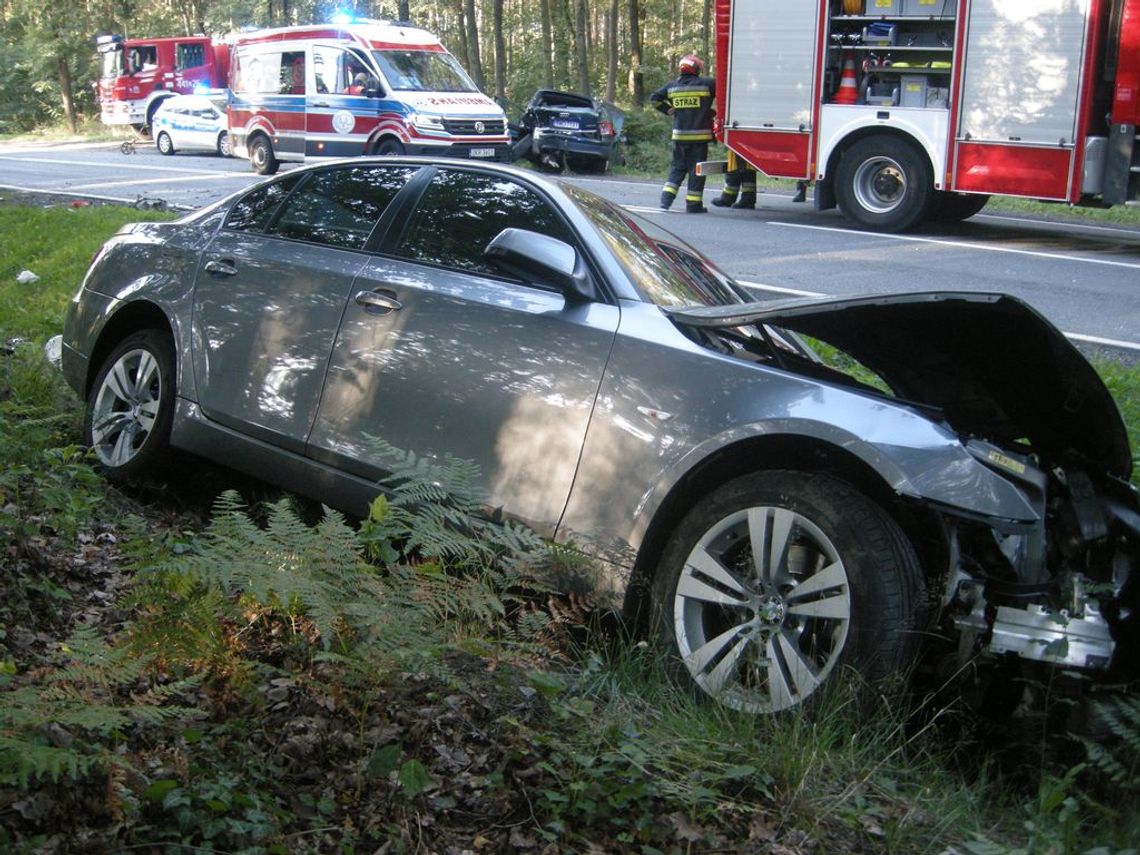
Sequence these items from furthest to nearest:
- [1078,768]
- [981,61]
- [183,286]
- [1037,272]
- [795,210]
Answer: [795,210]
[981,61]
[1037,272]
[183,286]
[1078,768]

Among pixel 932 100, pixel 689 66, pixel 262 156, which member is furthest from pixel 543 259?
pixel 262 156

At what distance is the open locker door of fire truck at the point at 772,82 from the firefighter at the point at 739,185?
1.24ft

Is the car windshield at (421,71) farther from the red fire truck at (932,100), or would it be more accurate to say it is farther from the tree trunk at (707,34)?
the tree trunk at (707,34)

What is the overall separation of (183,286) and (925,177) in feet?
37.2

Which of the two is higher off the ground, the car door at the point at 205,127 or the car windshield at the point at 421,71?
the car windshield at the point at 421,71

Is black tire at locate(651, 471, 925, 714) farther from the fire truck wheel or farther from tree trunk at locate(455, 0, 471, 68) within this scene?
tree trunk at locate(455, 0, 471, 68)

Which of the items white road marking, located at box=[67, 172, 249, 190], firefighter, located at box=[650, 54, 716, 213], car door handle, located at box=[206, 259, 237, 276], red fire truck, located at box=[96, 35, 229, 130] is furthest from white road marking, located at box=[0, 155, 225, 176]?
car door handle, located at box=[206, 259, 237, 276]

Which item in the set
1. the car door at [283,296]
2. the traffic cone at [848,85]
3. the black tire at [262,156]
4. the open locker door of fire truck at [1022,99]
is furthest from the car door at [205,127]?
the car door at [283,296]

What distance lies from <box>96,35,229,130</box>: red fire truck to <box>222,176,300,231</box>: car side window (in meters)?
33.9

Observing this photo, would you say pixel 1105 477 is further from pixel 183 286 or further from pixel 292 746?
pixel 183 286

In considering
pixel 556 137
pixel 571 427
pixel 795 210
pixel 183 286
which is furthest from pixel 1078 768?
pixel 556 137

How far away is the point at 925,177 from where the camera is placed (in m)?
15.0

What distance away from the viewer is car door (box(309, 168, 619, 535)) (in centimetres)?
423

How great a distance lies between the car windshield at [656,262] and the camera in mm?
4531
